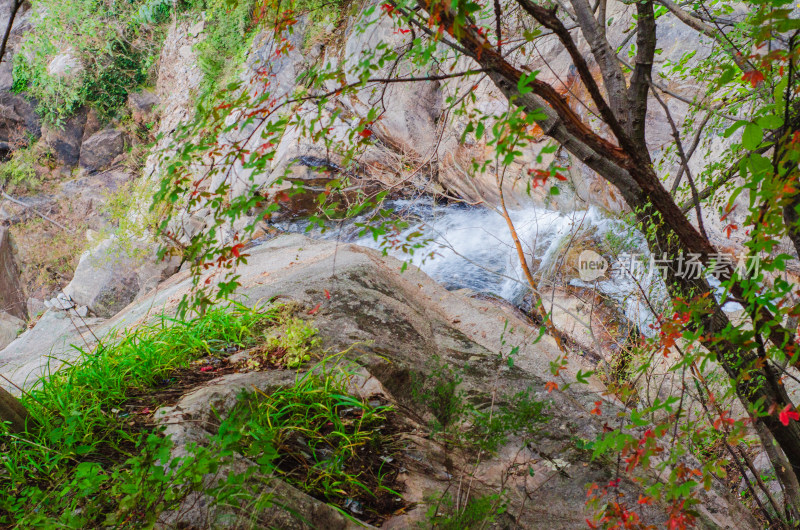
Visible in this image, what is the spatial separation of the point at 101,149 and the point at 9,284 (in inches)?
199

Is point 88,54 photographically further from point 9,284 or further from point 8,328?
point 8,328

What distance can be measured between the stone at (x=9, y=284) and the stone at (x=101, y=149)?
4.07m

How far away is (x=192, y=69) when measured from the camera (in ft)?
40.2

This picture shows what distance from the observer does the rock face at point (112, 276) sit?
8133 millimetres

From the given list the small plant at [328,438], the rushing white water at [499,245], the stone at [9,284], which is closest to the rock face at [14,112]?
the stone at [9,284]

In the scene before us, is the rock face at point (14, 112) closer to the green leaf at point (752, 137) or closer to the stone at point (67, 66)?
the stone at point (67, 66)

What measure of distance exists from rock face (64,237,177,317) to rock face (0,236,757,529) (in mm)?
2906

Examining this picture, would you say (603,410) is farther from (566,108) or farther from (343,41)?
(343,41)

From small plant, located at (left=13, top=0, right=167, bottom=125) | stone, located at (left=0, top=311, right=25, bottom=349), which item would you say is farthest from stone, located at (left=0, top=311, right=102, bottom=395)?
small plant, located at (left=13, top=0, right=167, bottom=125)

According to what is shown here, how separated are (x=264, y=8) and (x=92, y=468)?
187 centimetres

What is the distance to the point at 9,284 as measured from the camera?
9.79 metres

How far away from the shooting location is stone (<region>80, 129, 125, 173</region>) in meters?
13.2

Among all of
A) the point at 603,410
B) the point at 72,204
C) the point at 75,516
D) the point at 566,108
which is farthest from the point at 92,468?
the point at 72,204

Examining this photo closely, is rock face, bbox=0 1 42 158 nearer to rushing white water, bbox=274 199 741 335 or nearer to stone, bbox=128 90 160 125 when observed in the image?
stone, bbox=128 90 160 125
